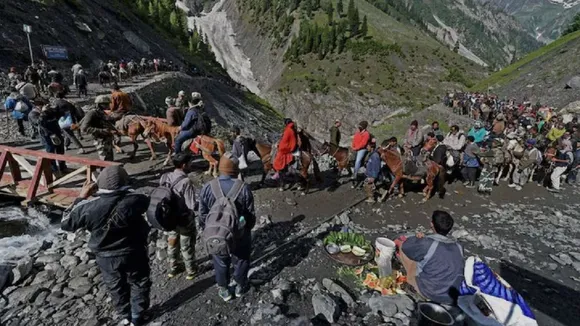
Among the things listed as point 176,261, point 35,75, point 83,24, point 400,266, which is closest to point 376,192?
point 400,266

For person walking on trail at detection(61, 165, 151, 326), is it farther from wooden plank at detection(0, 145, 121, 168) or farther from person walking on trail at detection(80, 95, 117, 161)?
person walking on trail at detection(80, 95, 117, 161)

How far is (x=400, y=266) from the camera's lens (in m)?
6.74

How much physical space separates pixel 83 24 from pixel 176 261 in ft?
135

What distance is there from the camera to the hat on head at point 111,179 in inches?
171

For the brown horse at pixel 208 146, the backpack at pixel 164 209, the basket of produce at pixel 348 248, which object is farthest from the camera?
the brown horse at pixel 208 146

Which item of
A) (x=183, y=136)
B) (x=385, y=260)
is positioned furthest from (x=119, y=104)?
(x=385, y=260)

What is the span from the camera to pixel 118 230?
4.46 m

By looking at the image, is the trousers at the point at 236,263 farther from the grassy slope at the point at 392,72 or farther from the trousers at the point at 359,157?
the grassy slope at the point at 392,72

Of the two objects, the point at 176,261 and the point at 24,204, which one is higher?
the point at 176,261

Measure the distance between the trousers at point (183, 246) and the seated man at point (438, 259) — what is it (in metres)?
3.48

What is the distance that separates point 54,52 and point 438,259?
33.8 meters

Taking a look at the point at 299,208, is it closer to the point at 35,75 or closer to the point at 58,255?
the point at 58,255

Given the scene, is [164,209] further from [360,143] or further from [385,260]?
[360,143]

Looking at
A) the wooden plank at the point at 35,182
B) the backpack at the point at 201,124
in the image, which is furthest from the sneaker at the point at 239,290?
the wooden plank at the point at 35,182
